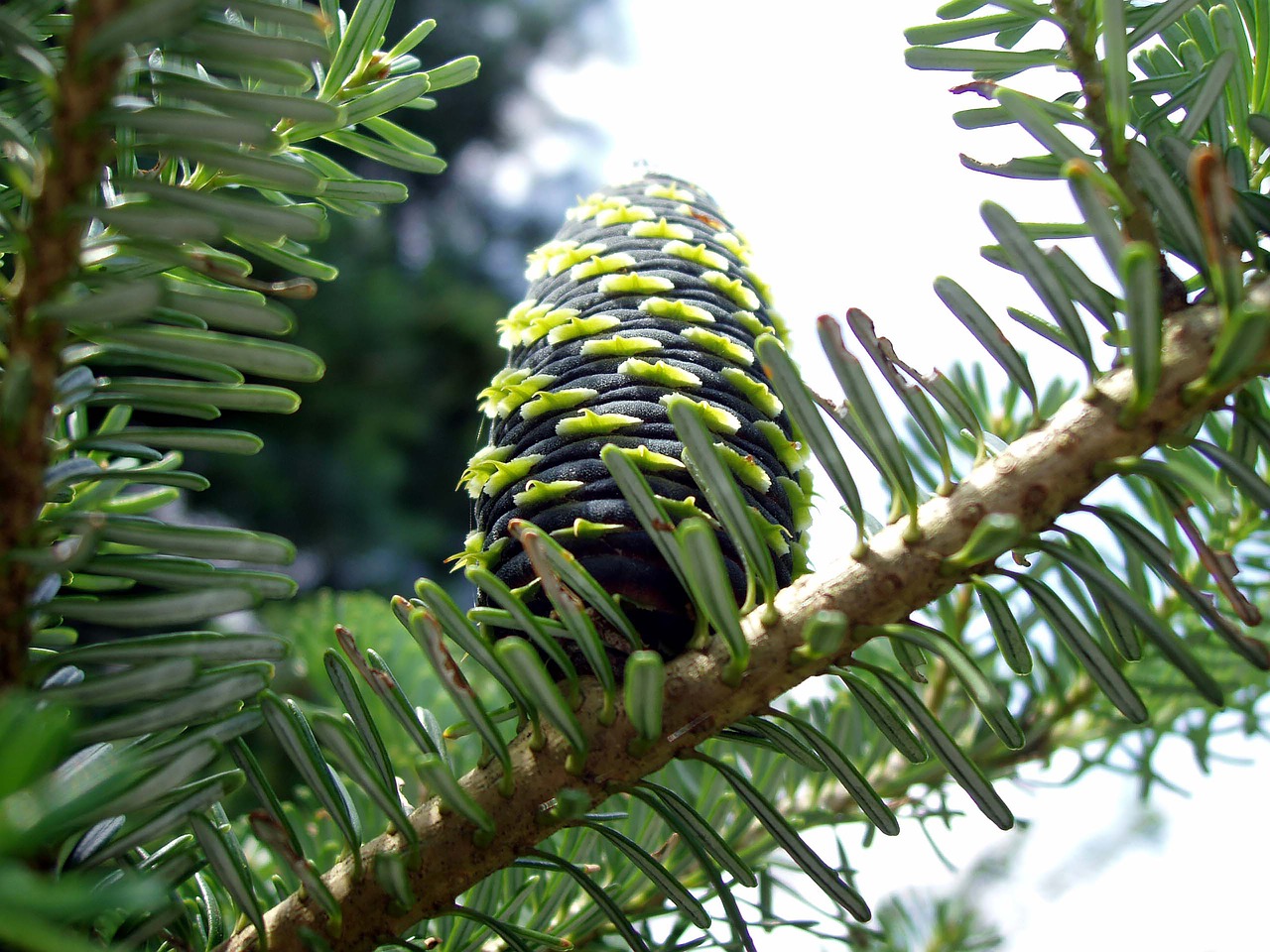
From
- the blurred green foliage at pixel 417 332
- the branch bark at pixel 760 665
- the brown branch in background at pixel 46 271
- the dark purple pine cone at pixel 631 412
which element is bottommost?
the branch bark at pixel 760 665

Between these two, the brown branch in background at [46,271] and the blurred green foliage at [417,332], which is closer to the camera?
the brown branch in background at [46,271]

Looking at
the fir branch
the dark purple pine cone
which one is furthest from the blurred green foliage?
the fir branch

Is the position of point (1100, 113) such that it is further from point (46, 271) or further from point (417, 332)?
point (417, 332)

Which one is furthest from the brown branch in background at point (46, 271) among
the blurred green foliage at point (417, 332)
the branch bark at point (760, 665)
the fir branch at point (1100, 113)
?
the blurred green foliage at point (417, 332)

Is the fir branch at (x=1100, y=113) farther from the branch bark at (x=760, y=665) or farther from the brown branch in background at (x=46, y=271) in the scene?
the brown branch in background at (x=46, y=271)

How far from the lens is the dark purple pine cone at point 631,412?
0.29 m

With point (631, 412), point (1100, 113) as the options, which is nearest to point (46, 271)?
point (631, 412)

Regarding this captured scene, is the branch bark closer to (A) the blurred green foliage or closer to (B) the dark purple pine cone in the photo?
(B) the dark purple pine cone

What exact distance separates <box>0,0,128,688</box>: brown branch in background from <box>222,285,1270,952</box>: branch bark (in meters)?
0.12

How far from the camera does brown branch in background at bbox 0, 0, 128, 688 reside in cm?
20

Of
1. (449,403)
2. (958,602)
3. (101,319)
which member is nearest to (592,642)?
(101,319)

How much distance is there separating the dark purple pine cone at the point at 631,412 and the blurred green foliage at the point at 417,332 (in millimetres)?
2052

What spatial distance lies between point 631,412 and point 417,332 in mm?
2504

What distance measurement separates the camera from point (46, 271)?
203mm
